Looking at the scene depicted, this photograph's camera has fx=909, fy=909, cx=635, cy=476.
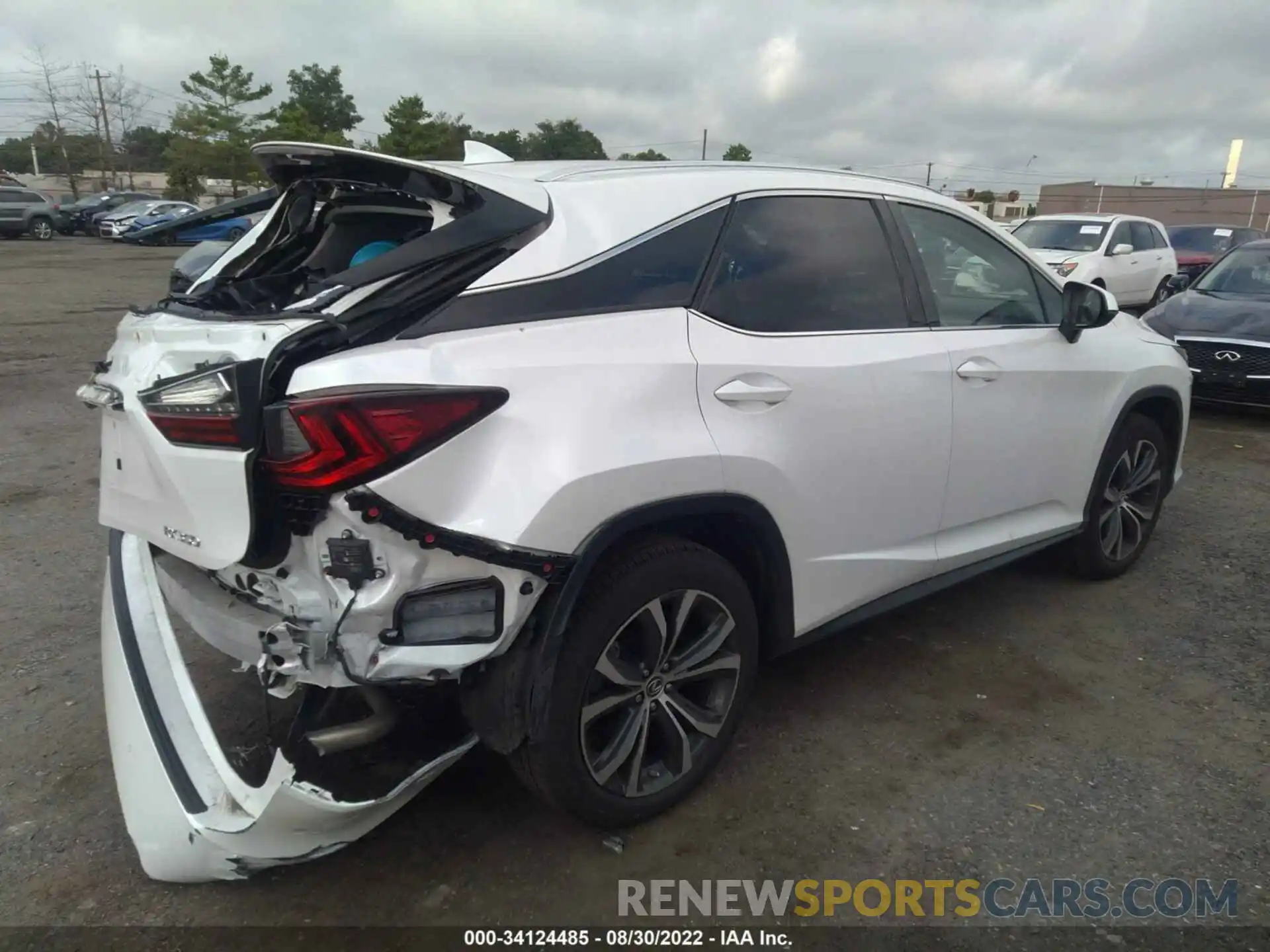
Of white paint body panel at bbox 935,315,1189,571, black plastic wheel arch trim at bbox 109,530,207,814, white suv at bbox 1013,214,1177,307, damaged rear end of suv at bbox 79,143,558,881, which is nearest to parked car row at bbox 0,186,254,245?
white suv at bbox 1013,214,1177,307

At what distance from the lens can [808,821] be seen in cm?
276

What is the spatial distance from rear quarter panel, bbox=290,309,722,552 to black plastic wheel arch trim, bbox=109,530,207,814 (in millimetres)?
944

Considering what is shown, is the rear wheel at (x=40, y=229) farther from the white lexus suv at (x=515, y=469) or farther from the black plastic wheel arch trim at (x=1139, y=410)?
the black plastic wheel arch trim at (x=1139, y=410)

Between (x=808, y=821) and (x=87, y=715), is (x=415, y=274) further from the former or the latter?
(x=87, y=715)

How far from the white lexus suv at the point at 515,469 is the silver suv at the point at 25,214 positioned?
31.8m

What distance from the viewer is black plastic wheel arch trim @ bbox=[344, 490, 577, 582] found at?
6.72 ft

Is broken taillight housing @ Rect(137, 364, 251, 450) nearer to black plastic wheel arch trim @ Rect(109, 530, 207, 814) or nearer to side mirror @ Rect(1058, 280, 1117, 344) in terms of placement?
black plastic wheel arch trim @ Rect(109, 530, 207, 814)

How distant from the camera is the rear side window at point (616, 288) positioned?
2279 millimetres

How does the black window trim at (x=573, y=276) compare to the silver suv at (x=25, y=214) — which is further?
the silver suv at (x=25, y=214)

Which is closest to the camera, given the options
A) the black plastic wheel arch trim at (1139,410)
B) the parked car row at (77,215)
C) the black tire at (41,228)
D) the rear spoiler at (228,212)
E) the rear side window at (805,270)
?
the rear side window at (805,270)

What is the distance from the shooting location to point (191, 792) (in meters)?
2.26

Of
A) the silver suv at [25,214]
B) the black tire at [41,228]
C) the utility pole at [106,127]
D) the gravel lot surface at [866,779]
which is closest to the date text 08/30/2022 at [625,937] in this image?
the gravel lot surface at [866,779]

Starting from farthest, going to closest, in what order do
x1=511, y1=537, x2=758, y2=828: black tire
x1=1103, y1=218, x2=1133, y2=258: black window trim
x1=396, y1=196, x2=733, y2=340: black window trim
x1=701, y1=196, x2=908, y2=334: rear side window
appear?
x1=1103, y1=218, x2=1133, y2=258: black window trim < x1=701, y1=196, x2=908, y2=334: rear side window < x1=511, y1=537, x2=758, y2=828: black tire < x1=396, y1=196, x2=733, y2=340: black window trim

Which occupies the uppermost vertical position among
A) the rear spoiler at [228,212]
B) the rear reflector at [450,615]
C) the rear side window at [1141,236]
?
the rear side window at [1141,236]
